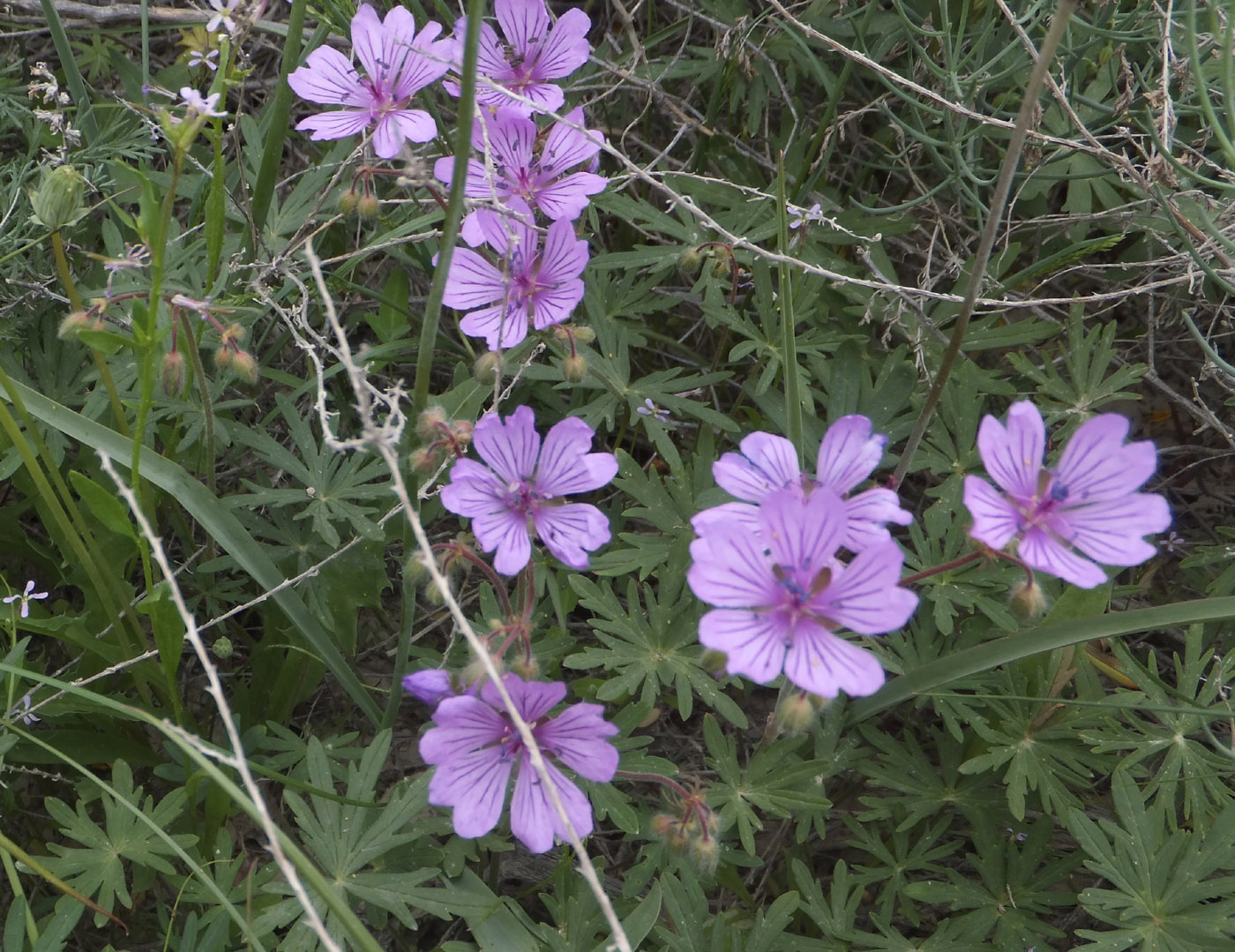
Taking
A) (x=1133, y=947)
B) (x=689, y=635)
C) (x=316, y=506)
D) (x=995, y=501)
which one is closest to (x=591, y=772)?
(x=689, y=635)

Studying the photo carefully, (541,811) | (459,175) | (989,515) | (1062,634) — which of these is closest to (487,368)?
(459,175)

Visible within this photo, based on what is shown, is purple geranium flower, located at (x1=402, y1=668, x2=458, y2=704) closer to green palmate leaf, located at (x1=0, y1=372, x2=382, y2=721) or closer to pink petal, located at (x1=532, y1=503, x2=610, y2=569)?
pink petal, located at (x1=532, y1=503, x2=610, y2=569)

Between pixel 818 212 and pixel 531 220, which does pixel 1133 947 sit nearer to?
pixel 818 212

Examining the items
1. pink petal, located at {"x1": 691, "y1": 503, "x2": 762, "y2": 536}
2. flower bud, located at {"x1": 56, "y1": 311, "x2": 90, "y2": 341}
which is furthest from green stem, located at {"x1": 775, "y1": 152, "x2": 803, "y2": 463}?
flower bud, located at {"x1": 56, "y1": 311, "x2": 90, "y2": 341}

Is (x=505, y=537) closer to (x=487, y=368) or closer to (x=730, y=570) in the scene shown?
(x=487, y=368)

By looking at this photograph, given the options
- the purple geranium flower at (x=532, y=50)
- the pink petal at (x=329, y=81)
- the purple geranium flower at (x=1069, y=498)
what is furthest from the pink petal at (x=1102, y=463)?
the pink petal at (x=329, y=81)
